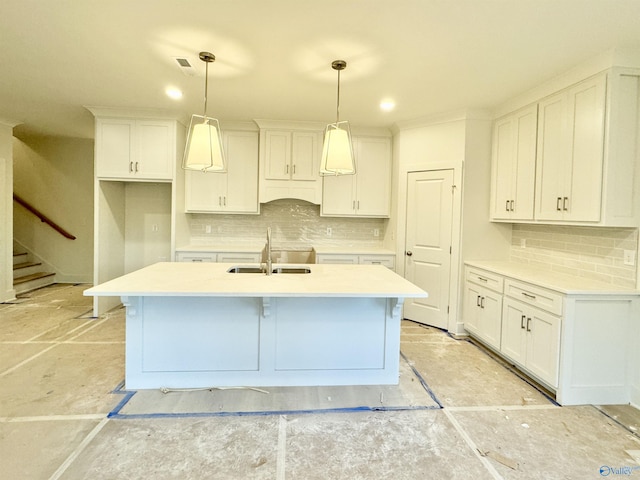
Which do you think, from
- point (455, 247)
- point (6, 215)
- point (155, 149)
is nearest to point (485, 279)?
point (455, 247)

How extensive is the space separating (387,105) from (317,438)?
3.25m

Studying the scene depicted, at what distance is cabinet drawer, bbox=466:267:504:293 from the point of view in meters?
3.12

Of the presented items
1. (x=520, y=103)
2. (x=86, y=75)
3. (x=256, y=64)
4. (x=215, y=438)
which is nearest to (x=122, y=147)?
(x=86, y=75)

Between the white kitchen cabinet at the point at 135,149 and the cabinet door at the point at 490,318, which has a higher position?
the white kitchen cabinet at the point at 135,149

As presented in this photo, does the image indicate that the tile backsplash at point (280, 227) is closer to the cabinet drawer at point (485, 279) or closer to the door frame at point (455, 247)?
the door frame at point (455, 247)

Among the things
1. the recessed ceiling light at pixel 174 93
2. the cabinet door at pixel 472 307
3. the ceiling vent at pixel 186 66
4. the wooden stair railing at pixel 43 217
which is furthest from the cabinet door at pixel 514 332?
the wooden stair railing at pixel 43 217

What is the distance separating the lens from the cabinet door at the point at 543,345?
242 cm

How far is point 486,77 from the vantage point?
9.59ft

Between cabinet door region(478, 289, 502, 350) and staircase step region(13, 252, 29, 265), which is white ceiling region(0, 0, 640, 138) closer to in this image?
cabinet door region(478, 289, 502, 350)

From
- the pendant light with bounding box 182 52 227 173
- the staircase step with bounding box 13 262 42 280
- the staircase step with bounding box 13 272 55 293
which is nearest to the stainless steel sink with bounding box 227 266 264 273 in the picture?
the pendant light with bounding box 182 52 227 173

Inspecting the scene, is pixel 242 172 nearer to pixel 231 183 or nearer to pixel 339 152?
pixel 231 183

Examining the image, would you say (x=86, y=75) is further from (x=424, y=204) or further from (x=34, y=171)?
(x=34, y=171)

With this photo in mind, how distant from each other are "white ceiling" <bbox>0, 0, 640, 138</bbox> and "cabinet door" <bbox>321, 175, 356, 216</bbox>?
1.14 metres

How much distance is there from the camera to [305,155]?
446 centimetres
